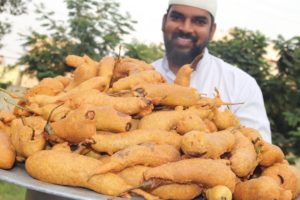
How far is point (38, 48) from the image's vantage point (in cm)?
629

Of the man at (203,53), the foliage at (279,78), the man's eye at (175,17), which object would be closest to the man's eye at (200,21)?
the man at (203,53)

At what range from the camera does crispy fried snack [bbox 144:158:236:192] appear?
1.31 metres

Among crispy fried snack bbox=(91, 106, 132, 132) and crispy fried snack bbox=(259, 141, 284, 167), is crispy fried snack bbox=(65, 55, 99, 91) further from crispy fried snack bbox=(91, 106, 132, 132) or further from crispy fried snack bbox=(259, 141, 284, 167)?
crispy fried snack bbox=(259, 141, 284, 167)

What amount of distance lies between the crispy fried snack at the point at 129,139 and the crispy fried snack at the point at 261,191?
0.72 ft

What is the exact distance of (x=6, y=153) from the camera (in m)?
1.41

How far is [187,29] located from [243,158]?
1843mm

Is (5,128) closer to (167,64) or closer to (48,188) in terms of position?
(48,188)

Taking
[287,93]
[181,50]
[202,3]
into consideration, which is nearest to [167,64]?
[181,50]

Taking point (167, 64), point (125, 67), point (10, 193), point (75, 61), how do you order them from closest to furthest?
point (125, 67) → point (75, 61) → point (167, 64) → point (10, 193)

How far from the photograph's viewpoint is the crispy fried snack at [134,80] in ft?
5.44

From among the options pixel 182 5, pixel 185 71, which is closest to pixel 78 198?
pixel 185 71

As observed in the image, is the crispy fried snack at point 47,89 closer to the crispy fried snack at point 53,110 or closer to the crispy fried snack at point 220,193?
the crispy fried snack at point 53,110

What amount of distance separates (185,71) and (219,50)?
484cm

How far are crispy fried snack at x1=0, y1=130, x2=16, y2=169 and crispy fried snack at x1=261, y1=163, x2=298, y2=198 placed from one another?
2.48 feet
